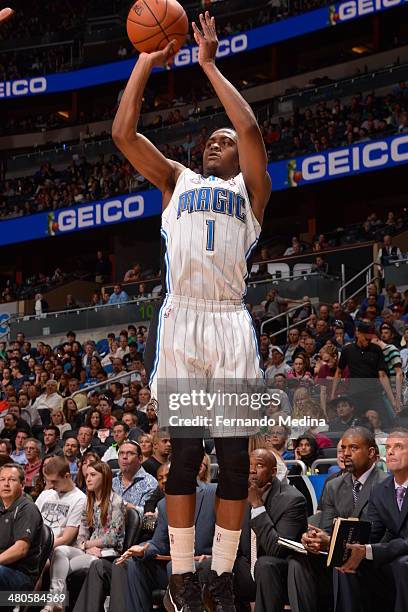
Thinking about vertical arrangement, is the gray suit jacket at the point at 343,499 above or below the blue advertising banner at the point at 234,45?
below

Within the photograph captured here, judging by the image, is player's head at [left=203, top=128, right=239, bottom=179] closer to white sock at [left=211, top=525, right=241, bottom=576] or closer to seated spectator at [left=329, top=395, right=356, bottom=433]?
white sock at [left=211, top=525, right=241, bottom=576]

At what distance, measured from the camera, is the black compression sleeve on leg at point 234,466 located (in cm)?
356

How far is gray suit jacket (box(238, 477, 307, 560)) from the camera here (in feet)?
17.3

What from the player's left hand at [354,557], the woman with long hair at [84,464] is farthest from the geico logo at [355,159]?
the player's left hand at [354,557]

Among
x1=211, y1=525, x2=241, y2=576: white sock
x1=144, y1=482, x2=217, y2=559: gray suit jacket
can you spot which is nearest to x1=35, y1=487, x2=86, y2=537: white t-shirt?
x1=144, y1=482, x2=217, y2=559: gray suit jacket

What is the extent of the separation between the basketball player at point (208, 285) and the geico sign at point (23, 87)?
23.1 meters

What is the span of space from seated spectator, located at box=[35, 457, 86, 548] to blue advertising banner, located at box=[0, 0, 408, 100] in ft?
49.8

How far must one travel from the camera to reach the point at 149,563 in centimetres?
566

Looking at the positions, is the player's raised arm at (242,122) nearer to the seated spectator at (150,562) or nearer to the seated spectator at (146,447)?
the seated spectator at (150,562)

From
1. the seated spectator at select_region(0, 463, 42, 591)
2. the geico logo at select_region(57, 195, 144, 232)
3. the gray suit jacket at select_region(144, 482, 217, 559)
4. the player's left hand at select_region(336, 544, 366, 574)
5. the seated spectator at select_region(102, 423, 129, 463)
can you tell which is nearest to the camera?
the player's left hand at select_region(336, 544, 366, 574)

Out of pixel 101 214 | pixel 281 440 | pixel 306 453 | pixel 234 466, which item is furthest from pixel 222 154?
pixel 101 214

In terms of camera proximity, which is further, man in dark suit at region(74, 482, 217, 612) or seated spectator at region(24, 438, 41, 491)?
seated spectator at region(24, 438, 41, 491)

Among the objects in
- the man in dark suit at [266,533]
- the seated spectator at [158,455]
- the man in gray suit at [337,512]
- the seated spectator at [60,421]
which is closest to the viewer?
the man in gray suit at [337,512]

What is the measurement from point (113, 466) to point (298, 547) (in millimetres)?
3437
